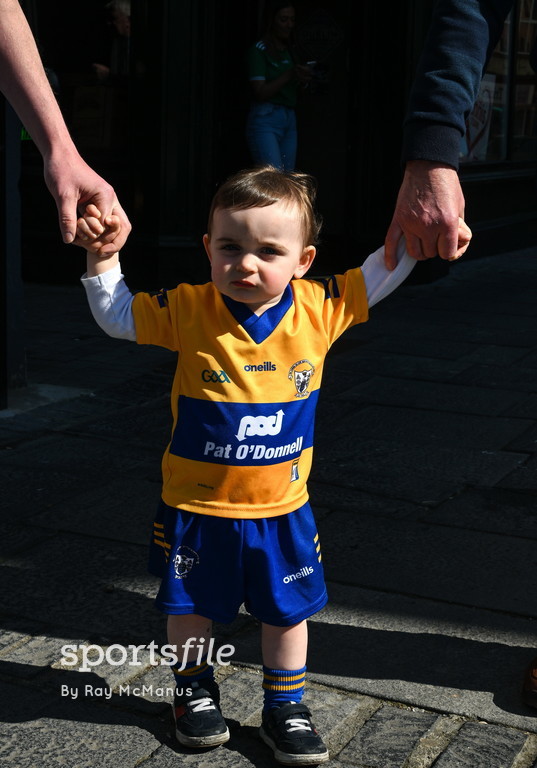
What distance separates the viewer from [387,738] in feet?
8.45

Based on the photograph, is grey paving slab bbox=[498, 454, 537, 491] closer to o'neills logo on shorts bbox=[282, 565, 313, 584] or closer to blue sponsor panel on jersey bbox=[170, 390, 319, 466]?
o'neills logo on shorts bbox=[282, 565, 313, 584]

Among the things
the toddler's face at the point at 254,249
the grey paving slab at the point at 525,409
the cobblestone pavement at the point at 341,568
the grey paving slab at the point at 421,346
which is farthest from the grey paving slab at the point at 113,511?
the grey paving slab at the point at 421,346

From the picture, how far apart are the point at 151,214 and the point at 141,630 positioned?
5.67 metres

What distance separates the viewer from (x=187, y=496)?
254cm

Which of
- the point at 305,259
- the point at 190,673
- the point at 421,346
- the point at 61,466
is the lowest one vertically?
the point at 421,346

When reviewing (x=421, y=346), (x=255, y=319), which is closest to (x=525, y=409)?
(x=421, y=346)

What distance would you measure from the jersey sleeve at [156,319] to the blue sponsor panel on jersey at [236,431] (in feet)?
0.50

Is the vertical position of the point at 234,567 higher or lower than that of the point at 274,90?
lower

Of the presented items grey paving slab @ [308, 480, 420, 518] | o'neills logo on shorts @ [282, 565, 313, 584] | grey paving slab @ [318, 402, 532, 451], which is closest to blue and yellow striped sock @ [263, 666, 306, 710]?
o'neills logo on shorts @ [282, 565, 313, 584]

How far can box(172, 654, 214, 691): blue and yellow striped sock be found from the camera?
2617 mm

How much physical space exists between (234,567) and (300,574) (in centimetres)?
17

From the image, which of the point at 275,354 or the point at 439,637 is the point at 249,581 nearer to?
the point at 275,354

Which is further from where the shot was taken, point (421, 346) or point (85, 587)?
point (421, 346)

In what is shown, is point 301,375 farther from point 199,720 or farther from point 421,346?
point 421,346
